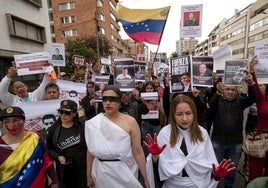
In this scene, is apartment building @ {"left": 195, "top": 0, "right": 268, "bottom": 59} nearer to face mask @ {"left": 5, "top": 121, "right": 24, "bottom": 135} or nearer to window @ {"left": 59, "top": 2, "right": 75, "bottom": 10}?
window @ {"left": 59, "top": 2, "right": 75, "bottom": 10}

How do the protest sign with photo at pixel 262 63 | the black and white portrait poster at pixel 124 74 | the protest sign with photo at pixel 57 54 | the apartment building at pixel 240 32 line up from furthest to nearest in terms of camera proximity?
the apartment building at pixel 240 32 → the protest sign with photo at pixel 57 54 → the black and white portrait poster at pixel 124 74 → the protest sign with photo at pixel 262 63

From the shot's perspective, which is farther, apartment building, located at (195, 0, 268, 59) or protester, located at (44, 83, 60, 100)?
apartment building, located at (195, 0, 268, 59)

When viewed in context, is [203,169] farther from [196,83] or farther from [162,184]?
[196,83]

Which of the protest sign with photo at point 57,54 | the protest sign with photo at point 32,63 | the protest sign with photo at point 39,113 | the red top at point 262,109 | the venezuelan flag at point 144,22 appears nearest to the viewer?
the red top at point 262,109

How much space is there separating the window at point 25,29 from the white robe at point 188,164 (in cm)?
1392

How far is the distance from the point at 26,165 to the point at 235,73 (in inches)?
123

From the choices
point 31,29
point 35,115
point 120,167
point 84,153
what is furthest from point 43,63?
point 31,29

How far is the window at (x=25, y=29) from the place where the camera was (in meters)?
13.7

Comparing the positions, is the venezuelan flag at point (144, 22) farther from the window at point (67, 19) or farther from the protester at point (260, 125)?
the window at point (67, 19)

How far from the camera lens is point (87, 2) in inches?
1774

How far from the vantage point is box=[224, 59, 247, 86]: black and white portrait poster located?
365 cm

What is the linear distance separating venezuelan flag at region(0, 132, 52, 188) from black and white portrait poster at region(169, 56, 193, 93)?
2426mm

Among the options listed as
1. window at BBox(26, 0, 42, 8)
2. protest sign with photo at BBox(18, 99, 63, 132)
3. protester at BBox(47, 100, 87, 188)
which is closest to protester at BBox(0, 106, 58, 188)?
protester at BBox(47, 100, 87, 188)

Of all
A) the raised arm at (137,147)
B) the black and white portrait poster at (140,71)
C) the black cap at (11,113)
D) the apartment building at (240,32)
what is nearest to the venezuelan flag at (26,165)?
the black cap at (11,113)
